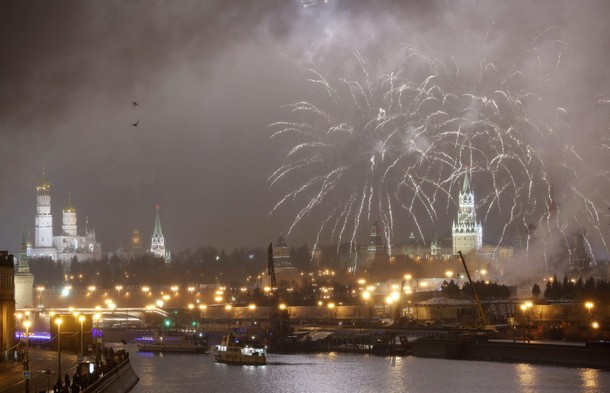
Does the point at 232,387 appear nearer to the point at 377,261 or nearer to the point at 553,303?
the point at 553,303

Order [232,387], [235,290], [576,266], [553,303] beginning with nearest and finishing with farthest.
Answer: [232,387] < [553,303] < [576,266] < [235,290]

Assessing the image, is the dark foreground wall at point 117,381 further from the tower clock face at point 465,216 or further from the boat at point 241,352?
the tower clock face at point 465,216

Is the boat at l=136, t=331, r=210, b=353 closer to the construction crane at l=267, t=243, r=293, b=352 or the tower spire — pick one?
the construction crane at l=267, t=243, r=293, b=352

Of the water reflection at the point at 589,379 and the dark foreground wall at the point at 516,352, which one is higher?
A: the dark foreground wall at the point at 516,352

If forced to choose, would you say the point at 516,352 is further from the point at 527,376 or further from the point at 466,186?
the point at 466,186

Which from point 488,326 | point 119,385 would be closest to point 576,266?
point 488,326

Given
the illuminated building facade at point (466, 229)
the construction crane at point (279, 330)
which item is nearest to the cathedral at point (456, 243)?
the illuminated building facade at point (466, 229)

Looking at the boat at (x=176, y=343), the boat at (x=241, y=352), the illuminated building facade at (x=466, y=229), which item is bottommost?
the boat at (x=241, y=352)
